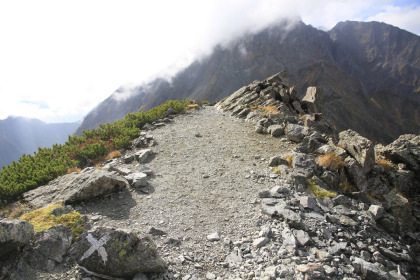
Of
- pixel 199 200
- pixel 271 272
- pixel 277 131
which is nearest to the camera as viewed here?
pixel 271 272

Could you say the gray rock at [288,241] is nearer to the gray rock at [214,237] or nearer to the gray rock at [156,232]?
the gray rock at [214,237]

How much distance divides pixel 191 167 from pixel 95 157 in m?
6.73

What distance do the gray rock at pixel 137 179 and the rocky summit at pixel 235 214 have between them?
46mm

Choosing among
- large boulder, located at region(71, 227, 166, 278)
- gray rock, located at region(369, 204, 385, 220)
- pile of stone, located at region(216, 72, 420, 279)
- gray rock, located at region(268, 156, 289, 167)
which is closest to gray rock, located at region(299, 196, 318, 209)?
pile of stone, located at region(216, 72, 420, 279)

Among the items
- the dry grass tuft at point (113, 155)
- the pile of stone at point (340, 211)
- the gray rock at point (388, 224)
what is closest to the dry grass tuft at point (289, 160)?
the pile of stone at point (340, 211)

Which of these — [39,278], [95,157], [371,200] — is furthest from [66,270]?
[371,200]

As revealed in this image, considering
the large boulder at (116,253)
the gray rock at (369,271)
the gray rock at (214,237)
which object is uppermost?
the large boulder at (116,253)

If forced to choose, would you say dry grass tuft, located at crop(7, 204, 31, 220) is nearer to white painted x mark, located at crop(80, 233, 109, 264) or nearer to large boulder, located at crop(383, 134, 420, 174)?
white painted x mark, located at crop(80, 233, 109, 264)

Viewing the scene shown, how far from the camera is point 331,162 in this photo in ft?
38.7

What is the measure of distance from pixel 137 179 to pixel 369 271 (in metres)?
8.49

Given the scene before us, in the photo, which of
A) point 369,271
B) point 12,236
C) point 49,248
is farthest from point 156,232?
point 369,271

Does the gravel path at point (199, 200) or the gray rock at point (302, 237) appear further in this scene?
the gray rock at point (302, 237)

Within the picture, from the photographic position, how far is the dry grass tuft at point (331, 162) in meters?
11.7

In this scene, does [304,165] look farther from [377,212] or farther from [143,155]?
[143,155]
